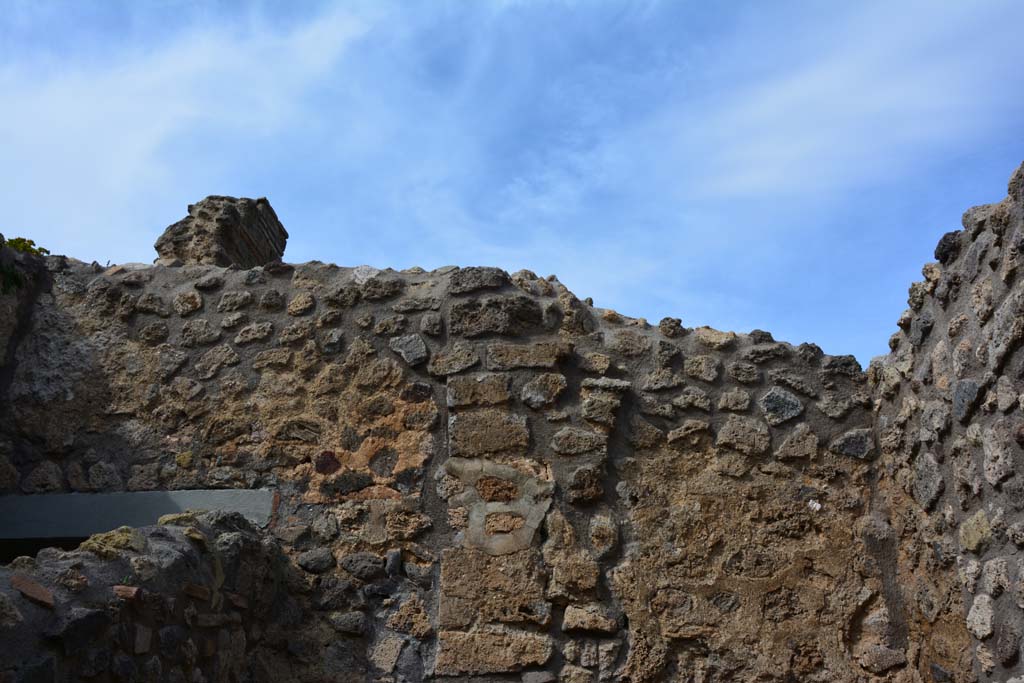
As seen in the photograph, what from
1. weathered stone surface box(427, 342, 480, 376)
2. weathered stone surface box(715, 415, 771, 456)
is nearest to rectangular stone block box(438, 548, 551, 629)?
weathered stone surface box(427, 342, 480, 376)

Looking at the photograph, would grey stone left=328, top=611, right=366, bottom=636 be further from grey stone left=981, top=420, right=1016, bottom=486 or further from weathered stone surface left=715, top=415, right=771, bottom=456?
grey stone left=981, top=420, right=1016, bottom=486

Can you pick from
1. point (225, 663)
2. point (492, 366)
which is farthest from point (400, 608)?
point (492, 366)

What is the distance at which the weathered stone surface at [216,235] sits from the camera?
5887 mm

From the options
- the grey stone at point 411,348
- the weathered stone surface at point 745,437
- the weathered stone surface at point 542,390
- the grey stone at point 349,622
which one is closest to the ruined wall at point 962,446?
the weathered stone surface at point 745,437

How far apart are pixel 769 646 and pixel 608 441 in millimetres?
1034

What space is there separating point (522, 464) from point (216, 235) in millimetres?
2483

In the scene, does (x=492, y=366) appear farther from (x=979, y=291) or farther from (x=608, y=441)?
(x=979, y=291)

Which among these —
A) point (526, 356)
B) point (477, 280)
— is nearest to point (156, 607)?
point (526, 356)

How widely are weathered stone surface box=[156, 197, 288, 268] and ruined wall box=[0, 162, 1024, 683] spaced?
72cm

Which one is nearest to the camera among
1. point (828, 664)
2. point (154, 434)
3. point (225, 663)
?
point (225, 663)

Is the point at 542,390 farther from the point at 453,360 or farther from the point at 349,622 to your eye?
the point at 349,622

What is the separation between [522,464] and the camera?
4488mm

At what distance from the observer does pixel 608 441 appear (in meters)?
4.52

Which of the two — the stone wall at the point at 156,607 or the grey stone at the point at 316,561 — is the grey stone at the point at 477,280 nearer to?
the grey stone at the point at 316,561
